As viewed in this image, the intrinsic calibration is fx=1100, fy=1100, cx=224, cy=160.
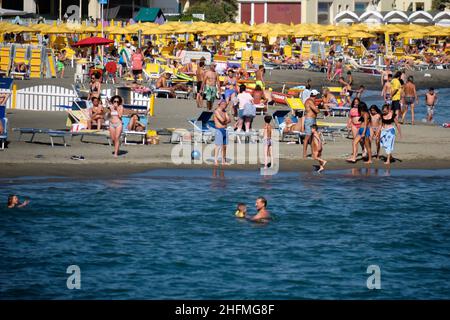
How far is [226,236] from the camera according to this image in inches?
750

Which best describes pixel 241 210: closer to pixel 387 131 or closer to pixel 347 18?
pixel 387 131

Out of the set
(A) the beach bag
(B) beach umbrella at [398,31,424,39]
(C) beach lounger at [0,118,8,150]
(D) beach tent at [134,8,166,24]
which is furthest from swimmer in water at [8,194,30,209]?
(D) beach tent at [134,8,166,24]

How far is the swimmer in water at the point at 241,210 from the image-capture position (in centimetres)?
1984

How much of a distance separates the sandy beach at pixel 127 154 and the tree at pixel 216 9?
5516cm

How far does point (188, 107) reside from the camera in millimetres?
32875

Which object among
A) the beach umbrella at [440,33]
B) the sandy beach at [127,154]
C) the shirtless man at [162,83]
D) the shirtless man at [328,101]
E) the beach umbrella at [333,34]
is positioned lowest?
the sandy beach at [127,154]

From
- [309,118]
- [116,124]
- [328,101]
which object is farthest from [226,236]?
[328,101]

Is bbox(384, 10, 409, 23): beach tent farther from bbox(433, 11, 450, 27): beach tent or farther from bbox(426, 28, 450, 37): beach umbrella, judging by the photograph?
bbox(426, 28, 450, 37): beach umbrella

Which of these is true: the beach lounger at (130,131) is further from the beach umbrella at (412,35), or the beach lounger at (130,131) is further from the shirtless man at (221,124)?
the beach umbrella at (412,35)

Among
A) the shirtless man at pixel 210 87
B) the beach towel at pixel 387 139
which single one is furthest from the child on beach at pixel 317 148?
the shirtless man at pixel 210 87

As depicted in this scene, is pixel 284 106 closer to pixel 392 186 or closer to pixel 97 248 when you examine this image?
pixel 392 186

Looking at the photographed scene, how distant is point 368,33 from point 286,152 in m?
39.0

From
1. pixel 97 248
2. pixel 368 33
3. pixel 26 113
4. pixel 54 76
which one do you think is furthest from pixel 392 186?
pixel 368 33

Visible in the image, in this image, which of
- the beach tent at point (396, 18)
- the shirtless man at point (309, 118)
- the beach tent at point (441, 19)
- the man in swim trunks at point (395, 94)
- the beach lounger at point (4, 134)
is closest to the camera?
the beach lounger at point (4, 134)
